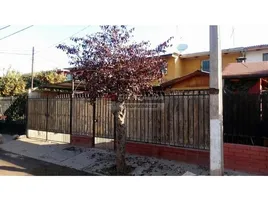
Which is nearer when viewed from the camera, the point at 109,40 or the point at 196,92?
the point at 109,40

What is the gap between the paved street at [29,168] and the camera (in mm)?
6523

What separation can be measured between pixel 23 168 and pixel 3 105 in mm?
7820

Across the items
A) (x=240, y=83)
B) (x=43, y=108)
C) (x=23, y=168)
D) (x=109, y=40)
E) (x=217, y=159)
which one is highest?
(x=109, y=40)

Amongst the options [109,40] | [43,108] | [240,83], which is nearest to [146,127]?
[109,40]

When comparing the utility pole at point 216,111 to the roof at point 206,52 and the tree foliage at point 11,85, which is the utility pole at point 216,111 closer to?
the roof at point 206,52

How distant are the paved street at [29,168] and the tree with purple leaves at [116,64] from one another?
226cm

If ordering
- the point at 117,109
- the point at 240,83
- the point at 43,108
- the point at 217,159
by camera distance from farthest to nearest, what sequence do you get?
the point at 43,108 < the point at 240,83 < the point at 117,109 < the point at 217,159

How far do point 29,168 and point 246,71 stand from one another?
7.11 m

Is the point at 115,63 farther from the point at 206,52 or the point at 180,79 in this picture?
the point at 206,52

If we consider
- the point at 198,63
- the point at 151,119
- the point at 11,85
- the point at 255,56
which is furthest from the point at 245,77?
the point at 11,85

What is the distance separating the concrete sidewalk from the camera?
629 centimetres

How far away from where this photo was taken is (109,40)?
5.95 m

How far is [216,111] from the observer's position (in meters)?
4.58

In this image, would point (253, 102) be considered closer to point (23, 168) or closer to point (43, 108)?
point (23, 168)
